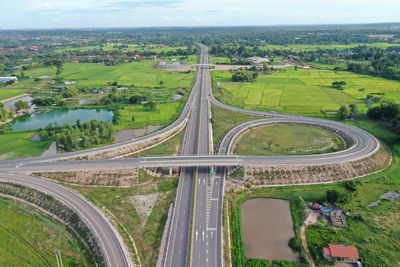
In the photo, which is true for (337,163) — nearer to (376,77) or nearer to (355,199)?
(355,199)

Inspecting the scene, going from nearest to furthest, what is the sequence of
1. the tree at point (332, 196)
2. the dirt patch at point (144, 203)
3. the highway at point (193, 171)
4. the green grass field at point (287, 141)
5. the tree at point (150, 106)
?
the highway at point (193, 171) < the dirt patch at point (144, 203) < the tree at point (332, 196) < the green grass field at point (287, 141) < the tree at point (150, 106)

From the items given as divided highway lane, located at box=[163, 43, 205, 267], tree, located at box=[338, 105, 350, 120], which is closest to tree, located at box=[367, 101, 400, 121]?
tree, located at box=[338, 105, 350, 120]

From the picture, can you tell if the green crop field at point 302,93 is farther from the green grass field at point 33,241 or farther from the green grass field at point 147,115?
the green grass field at point 33,241

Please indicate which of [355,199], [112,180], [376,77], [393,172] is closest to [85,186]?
[112,180]

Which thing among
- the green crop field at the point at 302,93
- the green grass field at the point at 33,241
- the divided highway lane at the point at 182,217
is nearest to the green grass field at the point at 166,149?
the divided highway lane at the point at 182,217

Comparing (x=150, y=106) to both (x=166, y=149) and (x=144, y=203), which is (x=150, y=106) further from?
(x=144, y=203)

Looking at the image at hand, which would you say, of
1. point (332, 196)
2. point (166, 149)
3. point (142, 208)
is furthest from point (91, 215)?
point (332, 196)
